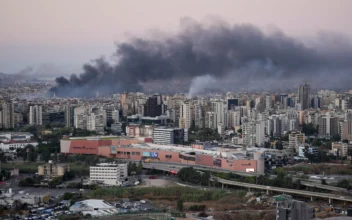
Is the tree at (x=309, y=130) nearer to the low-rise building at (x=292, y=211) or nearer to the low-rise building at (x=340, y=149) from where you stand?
the low-rise building at (x=340, y=149)

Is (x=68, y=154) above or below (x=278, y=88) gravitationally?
below

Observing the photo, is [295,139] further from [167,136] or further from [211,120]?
[211,120]

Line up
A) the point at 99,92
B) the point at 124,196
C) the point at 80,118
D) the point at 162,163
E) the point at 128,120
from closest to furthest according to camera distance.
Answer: the point at 124,196 < the point at 162,163 < the point at 80,118 < the point at 128,120 < the point at 99,92

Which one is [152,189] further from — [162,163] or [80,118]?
[80,118]

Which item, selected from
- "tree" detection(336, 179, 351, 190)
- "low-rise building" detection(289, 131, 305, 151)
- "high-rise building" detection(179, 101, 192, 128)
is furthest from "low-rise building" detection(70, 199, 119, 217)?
"high-rise building" detection(179, 101, 192, 128)

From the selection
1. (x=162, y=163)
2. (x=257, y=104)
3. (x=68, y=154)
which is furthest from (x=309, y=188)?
(x=257, y=104)

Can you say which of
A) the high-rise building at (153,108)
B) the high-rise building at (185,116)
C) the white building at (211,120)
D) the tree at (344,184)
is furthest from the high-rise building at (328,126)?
the tree at (344,184)

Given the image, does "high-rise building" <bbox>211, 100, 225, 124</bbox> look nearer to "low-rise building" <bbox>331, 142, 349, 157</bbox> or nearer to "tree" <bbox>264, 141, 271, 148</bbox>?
"tree" <bbox>264, 141, 271, 148</bbox>
